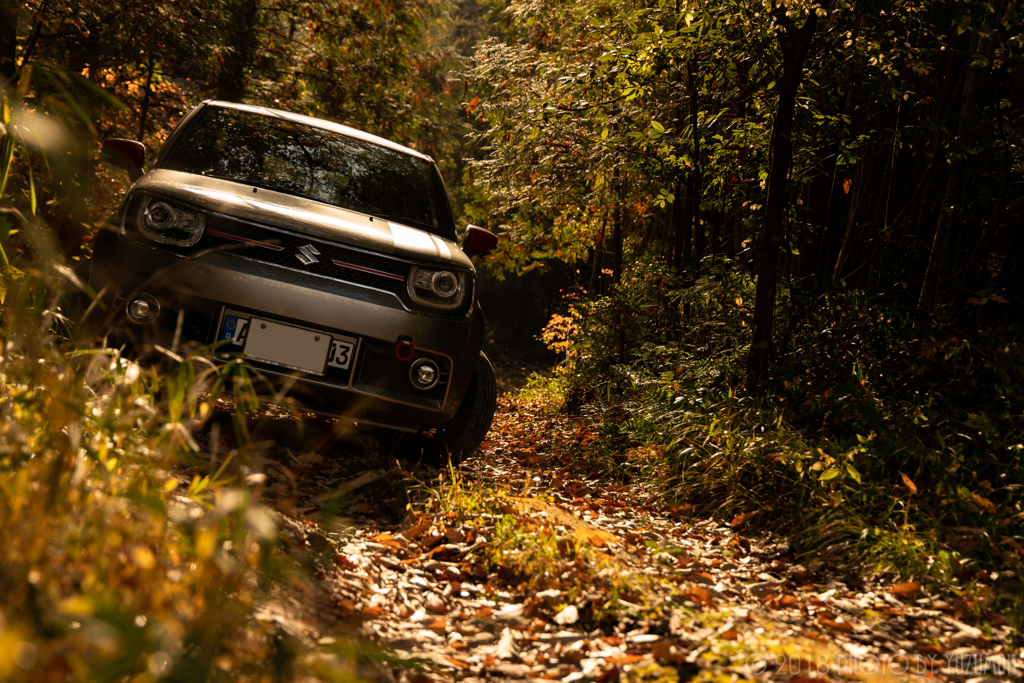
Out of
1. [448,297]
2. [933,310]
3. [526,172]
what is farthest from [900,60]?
[526,172]

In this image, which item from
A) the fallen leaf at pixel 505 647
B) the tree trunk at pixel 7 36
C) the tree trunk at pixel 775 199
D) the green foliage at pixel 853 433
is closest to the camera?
the fallen leaf at pixel 505 647

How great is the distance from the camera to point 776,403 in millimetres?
4414

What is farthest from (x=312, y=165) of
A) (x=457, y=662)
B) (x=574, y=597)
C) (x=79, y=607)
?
(x=79, y=607)

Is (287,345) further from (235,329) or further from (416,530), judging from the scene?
(416,530)

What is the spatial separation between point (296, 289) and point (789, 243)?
3.64m

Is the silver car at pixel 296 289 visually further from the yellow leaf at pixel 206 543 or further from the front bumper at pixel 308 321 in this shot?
the yellow leaf at pixel 206 543

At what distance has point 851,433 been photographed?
13.2 ft

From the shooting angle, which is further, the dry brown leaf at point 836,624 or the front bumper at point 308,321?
the front bumper at point 308,321

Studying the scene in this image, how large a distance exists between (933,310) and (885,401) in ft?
3.83

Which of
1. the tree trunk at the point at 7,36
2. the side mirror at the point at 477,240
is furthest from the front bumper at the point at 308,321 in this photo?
the tree trunk at the point at 7,36

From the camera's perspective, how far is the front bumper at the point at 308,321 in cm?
297

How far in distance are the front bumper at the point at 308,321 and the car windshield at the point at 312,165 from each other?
2.84 ft

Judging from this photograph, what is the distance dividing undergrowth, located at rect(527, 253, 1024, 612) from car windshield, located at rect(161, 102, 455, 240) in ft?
6.59

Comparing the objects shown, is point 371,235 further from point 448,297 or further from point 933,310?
point 933,310
